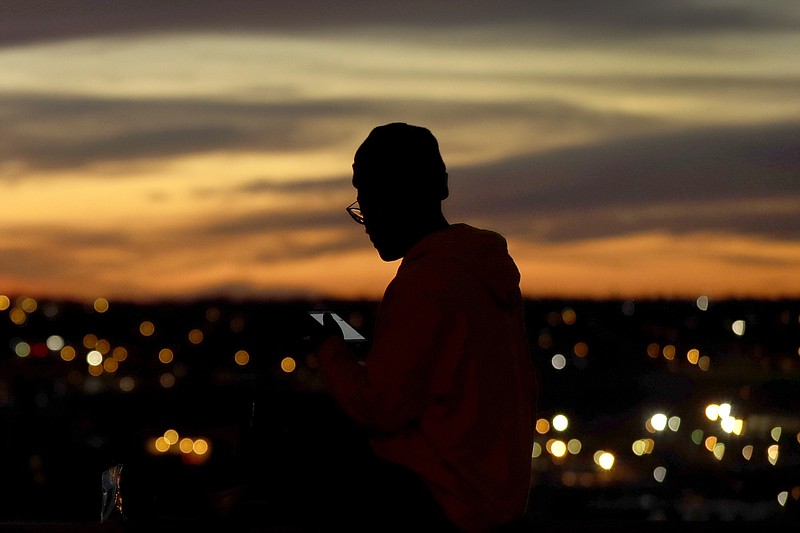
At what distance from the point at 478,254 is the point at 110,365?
171 meters

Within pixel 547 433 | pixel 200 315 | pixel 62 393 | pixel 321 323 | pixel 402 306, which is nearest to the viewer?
pixel 402 306

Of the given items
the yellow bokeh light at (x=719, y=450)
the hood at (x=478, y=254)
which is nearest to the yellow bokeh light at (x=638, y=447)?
the yellow bokeh light at (x=719, y=450)

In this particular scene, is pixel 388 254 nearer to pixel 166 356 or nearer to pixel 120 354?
pixel 166 356

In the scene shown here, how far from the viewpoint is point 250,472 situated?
13.9 ft

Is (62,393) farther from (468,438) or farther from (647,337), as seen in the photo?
(468,438)

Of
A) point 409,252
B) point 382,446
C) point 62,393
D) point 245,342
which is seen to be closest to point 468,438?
point 382,446

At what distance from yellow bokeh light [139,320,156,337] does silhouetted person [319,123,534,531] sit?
174170mm

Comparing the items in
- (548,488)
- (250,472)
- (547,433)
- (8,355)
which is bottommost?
(8,355)

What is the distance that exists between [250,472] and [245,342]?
1.24ft

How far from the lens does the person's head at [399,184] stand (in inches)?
158

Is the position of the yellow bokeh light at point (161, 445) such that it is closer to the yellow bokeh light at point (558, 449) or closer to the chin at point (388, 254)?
the chin at point (388, 254)

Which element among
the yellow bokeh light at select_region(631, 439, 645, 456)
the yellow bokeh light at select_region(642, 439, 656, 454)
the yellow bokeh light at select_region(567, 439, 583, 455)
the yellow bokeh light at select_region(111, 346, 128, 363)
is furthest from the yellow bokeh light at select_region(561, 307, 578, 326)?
the yellow bokeh light at select_region(567, 439, 583, 455)

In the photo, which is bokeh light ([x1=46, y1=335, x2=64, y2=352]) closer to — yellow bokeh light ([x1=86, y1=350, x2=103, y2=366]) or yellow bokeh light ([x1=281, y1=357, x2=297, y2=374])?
yellow bokeh light ([x1=86, y1=350, x2=103, y2=366])

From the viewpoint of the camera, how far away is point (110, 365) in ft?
563
